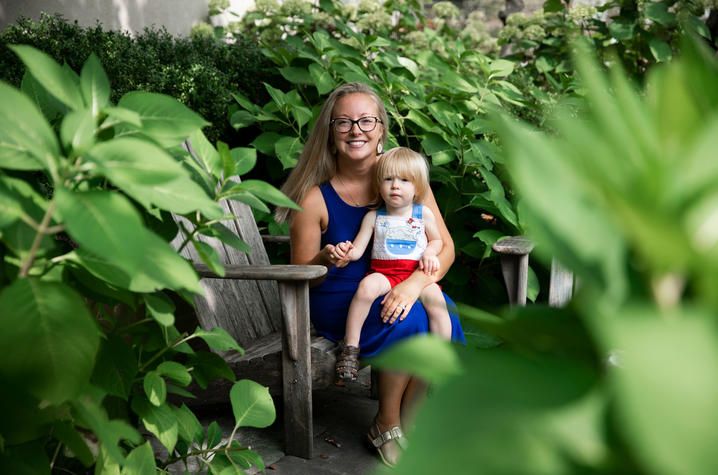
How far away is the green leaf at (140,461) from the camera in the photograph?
0.94 metres

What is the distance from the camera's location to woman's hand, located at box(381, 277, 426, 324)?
2500 mm

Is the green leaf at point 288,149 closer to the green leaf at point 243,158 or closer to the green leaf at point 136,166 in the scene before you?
the green leaf at point 243,158

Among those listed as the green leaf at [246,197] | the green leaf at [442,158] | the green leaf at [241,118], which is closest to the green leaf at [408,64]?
the green leaf at [442,158]

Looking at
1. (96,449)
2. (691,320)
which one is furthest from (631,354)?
(96,449)

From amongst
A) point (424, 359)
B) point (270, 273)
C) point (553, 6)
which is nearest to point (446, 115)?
point (270, 273)

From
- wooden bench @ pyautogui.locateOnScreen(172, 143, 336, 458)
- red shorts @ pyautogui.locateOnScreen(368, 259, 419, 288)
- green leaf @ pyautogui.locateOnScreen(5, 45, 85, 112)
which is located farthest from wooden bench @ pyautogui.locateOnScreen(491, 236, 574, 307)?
green leaf @ pyautogui.locateOnScreen(5, 45, 85, 112)

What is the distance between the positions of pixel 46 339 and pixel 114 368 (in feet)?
1.09

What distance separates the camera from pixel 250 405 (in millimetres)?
1315

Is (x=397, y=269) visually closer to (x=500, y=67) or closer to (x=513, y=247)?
(x=513, y=247)

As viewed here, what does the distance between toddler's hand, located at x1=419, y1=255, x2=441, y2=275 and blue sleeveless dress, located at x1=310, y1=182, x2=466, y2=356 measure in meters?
0.16

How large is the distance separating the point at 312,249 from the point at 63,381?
2.14m

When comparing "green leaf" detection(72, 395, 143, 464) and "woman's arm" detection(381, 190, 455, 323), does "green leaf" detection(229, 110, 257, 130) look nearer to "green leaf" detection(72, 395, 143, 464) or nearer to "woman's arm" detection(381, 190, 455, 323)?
"woman's arm" detection(381, 190, 455, 323)

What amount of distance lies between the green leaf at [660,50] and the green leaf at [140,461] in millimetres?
4634

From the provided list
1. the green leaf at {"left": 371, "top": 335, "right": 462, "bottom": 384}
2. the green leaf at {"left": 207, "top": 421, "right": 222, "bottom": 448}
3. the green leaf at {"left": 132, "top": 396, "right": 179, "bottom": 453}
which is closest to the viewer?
the green leaf at {"left": 371, "top": 335, "right": 462, "bottom": 384}
